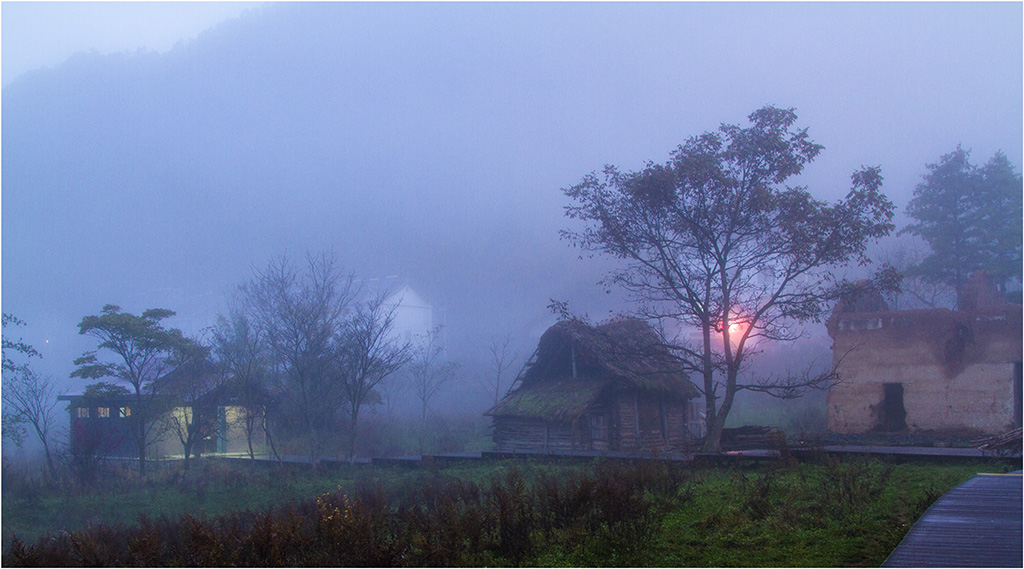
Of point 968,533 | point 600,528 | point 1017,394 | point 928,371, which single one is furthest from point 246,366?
point 968,533

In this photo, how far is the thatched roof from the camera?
27.3 meters

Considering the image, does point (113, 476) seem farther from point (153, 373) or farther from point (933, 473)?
point (933, 473)

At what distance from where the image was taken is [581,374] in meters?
30.1

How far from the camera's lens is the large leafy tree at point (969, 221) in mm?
40219

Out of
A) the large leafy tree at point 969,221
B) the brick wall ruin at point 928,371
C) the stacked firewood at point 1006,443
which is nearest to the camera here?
the stacked firewood at point 1006,443

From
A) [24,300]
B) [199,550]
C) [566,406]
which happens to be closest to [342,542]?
[199,550]

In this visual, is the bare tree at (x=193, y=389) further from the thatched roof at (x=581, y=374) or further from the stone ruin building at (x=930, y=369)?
the stone ruin building at (x=930, y=369)

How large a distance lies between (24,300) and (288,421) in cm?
10853

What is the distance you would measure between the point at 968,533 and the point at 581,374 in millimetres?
23079

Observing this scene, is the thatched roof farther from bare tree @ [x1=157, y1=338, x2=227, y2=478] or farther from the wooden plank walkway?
the wooden plank walkway

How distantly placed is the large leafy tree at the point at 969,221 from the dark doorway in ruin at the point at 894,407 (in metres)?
17.6

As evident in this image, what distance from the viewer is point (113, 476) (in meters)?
24.8

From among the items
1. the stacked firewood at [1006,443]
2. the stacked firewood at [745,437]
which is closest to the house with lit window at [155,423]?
the stacked firewood at [745,437]

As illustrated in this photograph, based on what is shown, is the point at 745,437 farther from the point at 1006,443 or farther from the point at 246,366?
the point at 246,366
